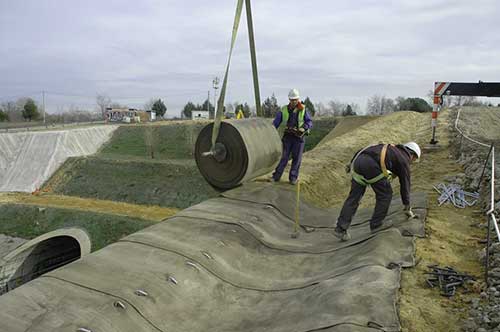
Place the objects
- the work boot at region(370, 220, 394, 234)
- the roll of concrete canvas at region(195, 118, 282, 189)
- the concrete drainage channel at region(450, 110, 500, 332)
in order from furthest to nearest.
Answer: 1. the roll of concrete canvas at region(195, 118, 282, 189)
2. the work boot at region(370, 220, 394, 234)
3. the concrete drainage channel at region(450, 110, 500, 332)

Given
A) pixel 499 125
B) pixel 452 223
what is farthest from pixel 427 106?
pixel 452 223

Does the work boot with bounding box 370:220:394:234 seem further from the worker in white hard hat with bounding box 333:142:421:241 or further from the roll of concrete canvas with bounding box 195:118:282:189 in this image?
the roll of concrete canvas with bounding box 195:118:282:189

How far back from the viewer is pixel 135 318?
3.34 meters

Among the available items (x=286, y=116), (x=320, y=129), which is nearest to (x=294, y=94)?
(x=286, y=116)

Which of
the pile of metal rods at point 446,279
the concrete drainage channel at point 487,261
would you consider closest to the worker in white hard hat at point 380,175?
the concrete drainage channel at point 487,261

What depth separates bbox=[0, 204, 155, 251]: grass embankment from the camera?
17828 millimetres

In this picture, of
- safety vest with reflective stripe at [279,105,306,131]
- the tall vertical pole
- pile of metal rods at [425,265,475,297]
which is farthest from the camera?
safety vest with reflective stripe at [279,105,306,131]

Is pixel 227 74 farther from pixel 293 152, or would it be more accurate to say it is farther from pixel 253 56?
pixel 293 152

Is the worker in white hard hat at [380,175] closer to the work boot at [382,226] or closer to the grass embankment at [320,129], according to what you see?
the work boot at [382,226]

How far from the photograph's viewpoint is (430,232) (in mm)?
4898

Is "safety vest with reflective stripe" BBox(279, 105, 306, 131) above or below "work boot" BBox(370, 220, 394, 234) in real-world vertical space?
above

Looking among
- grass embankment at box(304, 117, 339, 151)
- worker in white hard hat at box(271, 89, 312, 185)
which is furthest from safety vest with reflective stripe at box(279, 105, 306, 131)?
grass embankment at box(304, 117, 339, 151)

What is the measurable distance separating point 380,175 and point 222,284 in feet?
7.69

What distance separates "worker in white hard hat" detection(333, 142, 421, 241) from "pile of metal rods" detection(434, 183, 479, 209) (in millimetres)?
1252
